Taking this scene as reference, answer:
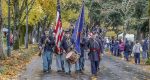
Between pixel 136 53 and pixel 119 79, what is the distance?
13.9 m

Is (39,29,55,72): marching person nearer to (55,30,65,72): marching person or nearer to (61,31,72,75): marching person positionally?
(55,30,65,72): marching person

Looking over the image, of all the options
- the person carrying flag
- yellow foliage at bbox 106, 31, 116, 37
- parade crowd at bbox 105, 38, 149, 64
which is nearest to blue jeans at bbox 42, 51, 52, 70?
the person carrying flag

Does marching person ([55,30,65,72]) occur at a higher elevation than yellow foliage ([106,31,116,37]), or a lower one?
lower

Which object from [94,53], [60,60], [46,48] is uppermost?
[46,48]

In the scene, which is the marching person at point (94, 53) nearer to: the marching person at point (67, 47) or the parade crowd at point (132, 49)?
the marching person at point (67, 47)

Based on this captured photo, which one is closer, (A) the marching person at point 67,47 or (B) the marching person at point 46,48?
(A) the marching person at point 67,47

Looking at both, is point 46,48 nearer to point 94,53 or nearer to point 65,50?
point 65,50

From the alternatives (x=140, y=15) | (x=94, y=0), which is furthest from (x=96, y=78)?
(x=94, y=0)

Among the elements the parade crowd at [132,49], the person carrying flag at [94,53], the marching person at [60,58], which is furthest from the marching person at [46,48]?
the parade crowd at [132,49]

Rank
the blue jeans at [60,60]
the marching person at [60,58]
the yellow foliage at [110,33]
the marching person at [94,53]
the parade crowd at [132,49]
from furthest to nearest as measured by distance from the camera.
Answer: the yellow foliage at [110,33], the parade crowd at [132,49], the blue jeans at [60,60], the marching person at [60,58], the marching person at [94,53]

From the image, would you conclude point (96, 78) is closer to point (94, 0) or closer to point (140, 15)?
point (140, 15)

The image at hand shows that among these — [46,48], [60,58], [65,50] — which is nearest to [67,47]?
[65,50]

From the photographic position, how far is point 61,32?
2212 cm

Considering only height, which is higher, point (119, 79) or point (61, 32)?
point (61, 32)
